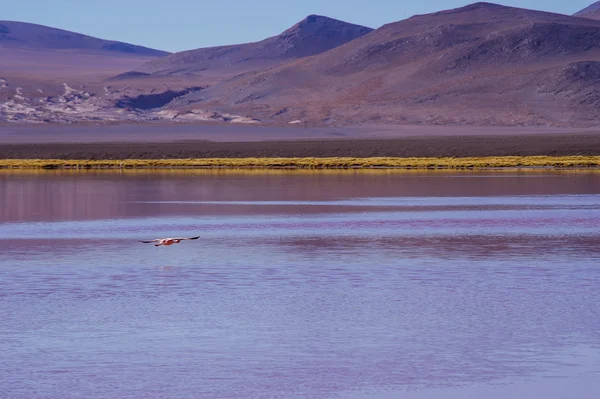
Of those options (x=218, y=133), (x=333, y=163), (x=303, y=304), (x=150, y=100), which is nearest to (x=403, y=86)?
(x=150, y=100)

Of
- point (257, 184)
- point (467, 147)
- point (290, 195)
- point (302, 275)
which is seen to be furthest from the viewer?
point (467, 147)

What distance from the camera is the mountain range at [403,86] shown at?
399ft

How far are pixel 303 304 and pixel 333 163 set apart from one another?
145 ft

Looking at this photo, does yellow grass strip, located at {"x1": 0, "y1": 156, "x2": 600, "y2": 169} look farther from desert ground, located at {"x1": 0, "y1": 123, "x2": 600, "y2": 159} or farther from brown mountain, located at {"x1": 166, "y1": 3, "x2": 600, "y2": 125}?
brown mountain, located at {"x1": 166, "y1": 3, "x2": 600, "y2": 125}

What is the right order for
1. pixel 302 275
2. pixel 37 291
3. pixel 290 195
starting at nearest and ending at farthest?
pixel 37 291 < pixel 302 275 < pixel 290 195

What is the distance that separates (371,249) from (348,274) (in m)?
3.42

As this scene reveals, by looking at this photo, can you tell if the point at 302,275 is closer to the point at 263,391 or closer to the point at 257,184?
the point at 263,391

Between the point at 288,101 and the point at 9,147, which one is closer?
the point at 9,147

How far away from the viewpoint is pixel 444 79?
13538 cm

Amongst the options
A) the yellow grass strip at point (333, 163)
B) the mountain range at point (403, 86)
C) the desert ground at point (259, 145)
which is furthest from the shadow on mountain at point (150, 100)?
the yellow grass strip at point (333, 163)

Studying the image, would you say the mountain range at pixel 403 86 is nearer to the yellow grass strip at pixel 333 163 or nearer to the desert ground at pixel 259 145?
the desert ground at pixel 259 145

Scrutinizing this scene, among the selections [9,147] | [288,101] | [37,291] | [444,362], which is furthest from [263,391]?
[288,101]

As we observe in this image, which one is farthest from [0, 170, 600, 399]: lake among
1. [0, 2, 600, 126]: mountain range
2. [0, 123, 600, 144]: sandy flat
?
[0, 2, 600, 126]: mountain range

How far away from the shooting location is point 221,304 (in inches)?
535
